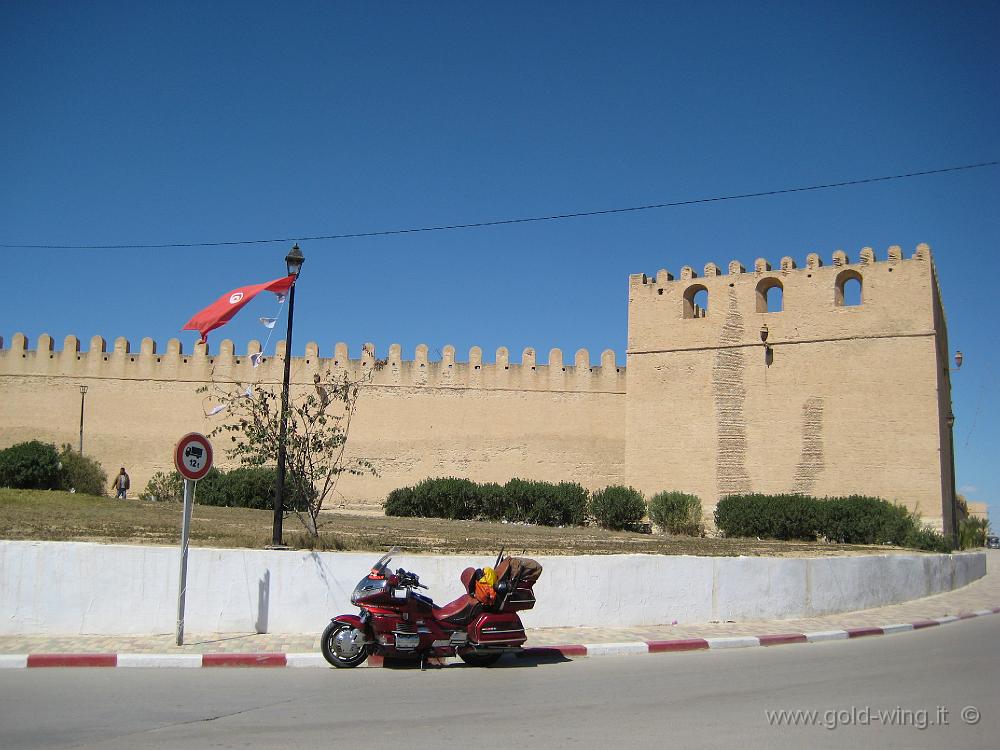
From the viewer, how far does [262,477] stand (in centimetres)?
2136

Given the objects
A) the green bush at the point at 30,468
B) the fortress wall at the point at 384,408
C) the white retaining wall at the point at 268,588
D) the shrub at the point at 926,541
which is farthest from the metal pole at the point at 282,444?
the fortress wall at the point at 384,408

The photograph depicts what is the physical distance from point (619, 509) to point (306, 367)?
1009 cm

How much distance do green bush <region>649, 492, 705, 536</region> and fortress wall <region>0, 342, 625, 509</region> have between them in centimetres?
290

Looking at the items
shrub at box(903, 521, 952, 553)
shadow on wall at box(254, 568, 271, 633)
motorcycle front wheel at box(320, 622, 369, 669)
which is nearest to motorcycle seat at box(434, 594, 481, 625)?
motorcycle front wheel at box(320, 622, 369, 669)

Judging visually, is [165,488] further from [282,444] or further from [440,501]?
[282,444]

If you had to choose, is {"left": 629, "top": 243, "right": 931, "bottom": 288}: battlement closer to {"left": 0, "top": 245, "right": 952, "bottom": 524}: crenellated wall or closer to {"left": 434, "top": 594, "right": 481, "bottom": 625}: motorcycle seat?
{"left": 0, "top": 245, "right": 952, "bottom": 524}: crenellated wall

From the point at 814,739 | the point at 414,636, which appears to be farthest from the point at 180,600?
the point at 814,739

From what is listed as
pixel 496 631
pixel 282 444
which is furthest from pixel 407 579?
pixel 282 444

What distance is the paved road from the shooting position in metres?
4.83

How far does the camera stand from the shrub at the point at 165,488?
22688 mm

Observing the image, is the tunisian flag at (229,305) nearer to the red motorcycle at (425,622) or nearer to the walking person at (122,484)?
the red motorcycle at (425,622)

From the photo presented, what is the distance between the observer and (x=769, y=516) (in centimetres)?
2036

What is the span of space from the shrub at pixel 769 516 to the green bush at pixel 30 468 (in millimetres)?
15385

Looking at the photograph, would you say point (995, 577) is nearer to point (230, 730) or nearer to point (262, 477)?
point (262, 477)
